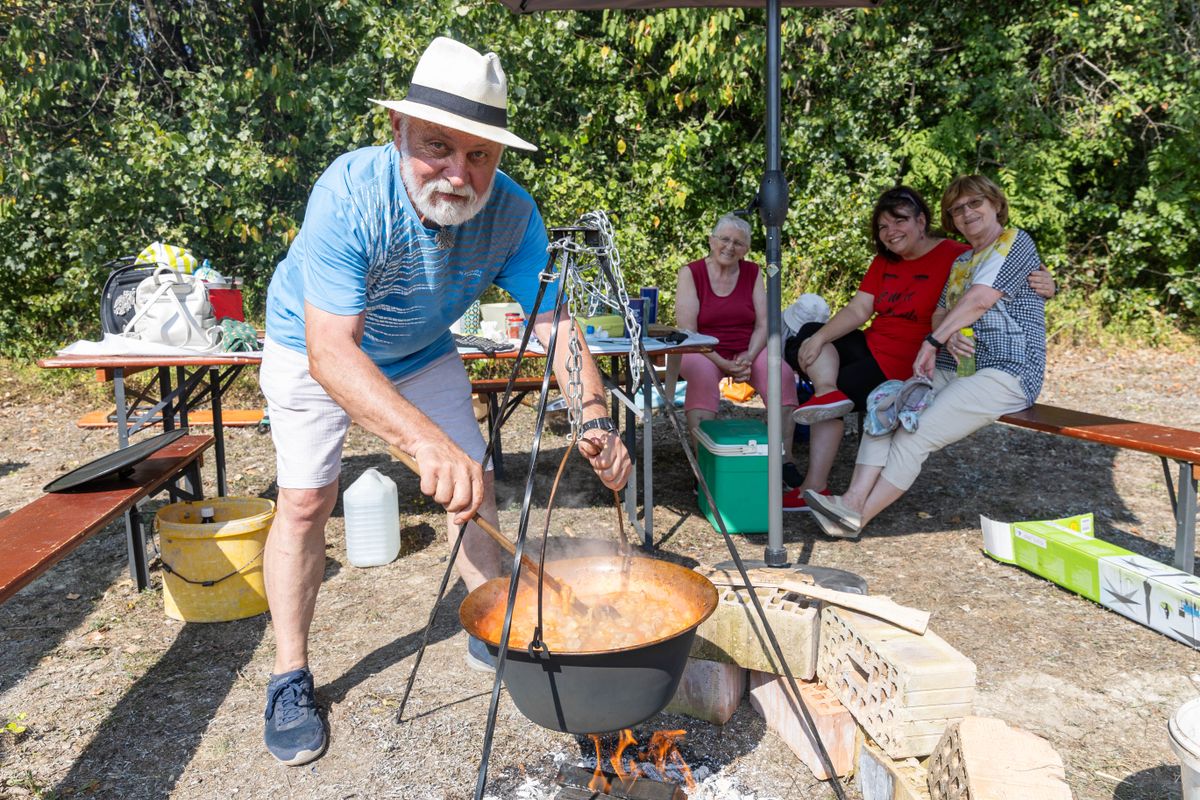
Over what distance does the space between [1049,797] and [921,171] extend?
847 centimetres

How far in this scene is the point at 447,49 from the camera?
7.02 ft

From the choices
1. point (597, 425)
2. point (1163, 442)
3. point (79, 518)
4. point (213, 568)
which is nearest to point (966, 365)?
point (1163, 442)

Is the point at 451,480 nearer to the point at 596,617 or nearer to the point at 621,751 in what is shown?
the point at 596,617

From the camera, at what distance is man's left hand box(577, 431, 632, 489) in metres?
2.26

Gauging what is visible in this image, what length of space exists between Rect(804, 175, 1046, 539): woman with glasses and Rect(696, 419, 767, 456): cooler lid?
35cm

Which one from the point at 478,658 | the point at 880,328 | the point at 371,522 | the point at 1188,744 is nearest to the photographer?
the point at 1188,744

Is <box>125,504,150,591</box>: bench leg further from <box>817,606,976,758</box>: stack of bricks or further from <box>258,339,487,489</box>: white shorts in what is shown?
<box>817,606,976,758</box>: stack of bricks

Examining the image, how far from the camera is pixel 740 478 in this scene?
14.5ft

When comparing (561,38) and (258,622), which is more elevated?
(561,38)

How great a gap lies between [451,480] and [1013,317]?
3294 millimetres

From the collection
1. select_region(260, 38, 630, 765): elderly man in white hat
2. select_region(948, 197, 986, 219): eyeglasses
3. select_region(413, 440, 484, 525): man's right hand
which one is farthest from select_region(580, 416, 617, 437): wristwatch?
select_region(948, 197, 986, 219): eyeglasses

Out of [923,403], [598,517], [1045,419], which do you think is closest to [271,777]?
[598,517]

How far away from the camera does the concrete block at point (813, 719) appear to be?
93.3 inches

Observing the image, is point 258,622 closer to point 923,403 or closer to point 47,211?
point 923,403
